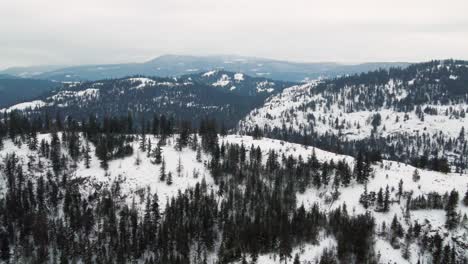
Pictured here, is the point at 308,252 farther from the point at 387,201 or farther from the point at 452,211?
the point at 452,211

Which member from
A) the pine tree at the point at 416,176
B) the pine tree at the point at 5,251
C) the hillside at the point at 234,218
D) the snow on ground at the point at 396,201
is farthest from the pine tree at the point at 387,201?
the pine tree at the point at 5,251

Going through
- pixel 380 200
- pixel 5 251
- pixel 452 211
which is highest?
A: pixel 380 200

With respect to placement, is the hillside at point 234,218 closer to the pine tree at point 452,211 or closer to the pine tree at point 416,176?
the pine tree at point 416,176

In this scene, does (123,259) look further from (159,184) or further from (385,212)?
(385,212)

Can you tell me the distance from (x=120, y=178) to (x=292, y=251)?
92.3 meters

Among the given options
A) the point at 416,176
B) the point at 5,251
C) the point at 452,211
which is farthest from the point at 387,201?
the point at 5,251

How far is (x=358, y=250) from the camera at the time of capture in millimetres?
156250

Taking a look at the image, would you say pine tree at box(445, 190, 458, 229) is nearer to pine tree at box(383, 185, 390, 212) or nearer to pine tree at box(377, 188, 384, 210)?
pine tree at box(383, 185, 390, 212)

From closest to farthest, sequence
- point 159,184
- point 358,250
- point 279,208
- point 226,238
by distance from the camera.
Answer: point 358,250 → point 226,238 → point 279,208 → point 159,184

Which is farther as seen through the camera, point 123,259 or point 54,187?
point 54,187

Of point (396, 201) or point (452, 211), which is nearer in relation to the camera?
point (452, 211)

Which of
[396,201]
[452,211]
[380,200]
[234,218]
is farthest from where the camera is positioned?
[234,218]

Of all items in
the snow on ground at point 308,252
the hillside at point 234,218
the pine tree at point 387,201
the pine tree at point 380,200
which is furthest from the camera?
the pine tree at point 380,200

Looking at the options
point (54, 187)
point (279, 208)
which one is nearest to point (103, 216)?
point (54, 187)
